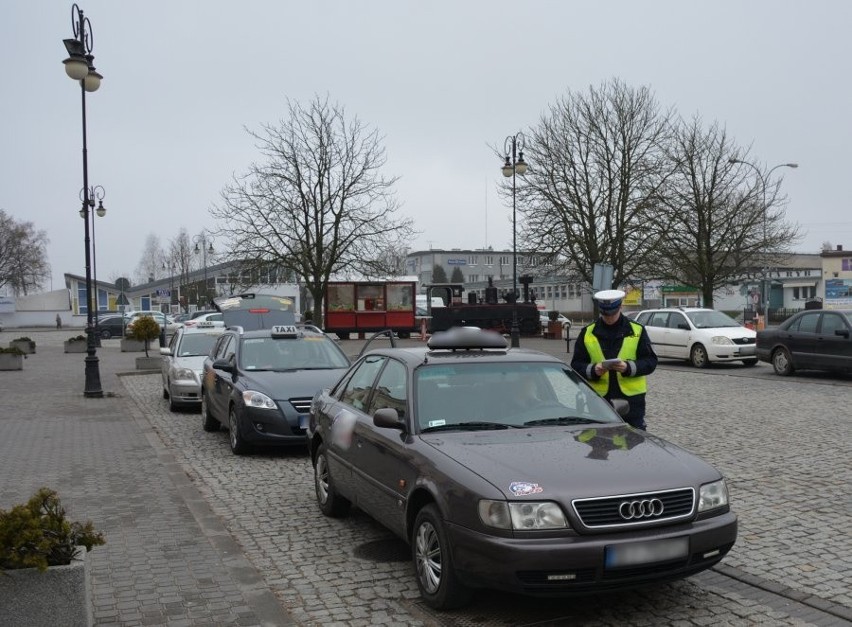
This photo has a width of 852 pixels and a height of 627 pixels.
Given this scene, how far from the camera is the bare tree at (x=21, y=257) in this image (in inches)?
3738

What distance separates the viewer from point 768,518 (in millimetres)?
6426

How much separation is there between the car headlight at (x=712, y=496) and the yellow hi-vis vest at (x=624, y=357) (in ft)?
6.09

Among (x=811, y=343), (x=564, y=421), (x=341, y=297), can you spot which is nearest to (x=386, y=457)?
(x=564, y=421)

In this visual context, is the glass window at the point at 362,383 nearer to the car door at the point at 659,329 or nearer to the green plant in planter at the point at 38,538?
the green plant in planter at the point at 38,538

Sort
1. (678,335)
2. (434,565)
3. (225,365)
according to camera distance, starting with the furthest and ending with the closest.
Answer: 1. (678,335)
2. (225,365)
3. (434,565)

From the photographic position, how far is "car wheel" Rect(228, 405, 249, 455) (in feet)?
31.8

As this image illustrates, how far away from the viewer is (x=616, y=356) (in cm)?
650

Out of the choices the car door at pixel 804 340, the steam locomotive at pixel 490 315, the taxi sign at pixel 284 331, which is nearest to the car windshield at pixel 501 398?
the taxi sign at pixel 284 331

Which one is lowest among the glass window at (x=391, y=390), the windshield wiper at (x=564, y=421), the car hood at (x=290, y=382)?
the car hood at (x=290, y=382)

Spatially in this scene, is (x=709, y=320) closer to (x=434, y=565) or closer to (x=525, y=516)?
(x=434, y=565)

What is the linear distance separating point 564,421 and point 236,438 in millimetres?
5594

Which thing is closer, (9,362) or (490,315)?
(9,362)

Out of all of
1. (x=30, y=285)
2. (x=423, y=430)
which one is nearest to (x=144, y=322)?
(x=423, y=430)

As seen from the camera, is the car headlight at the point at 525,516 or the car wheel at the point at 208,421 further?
the car wheel at the point at 208,421
